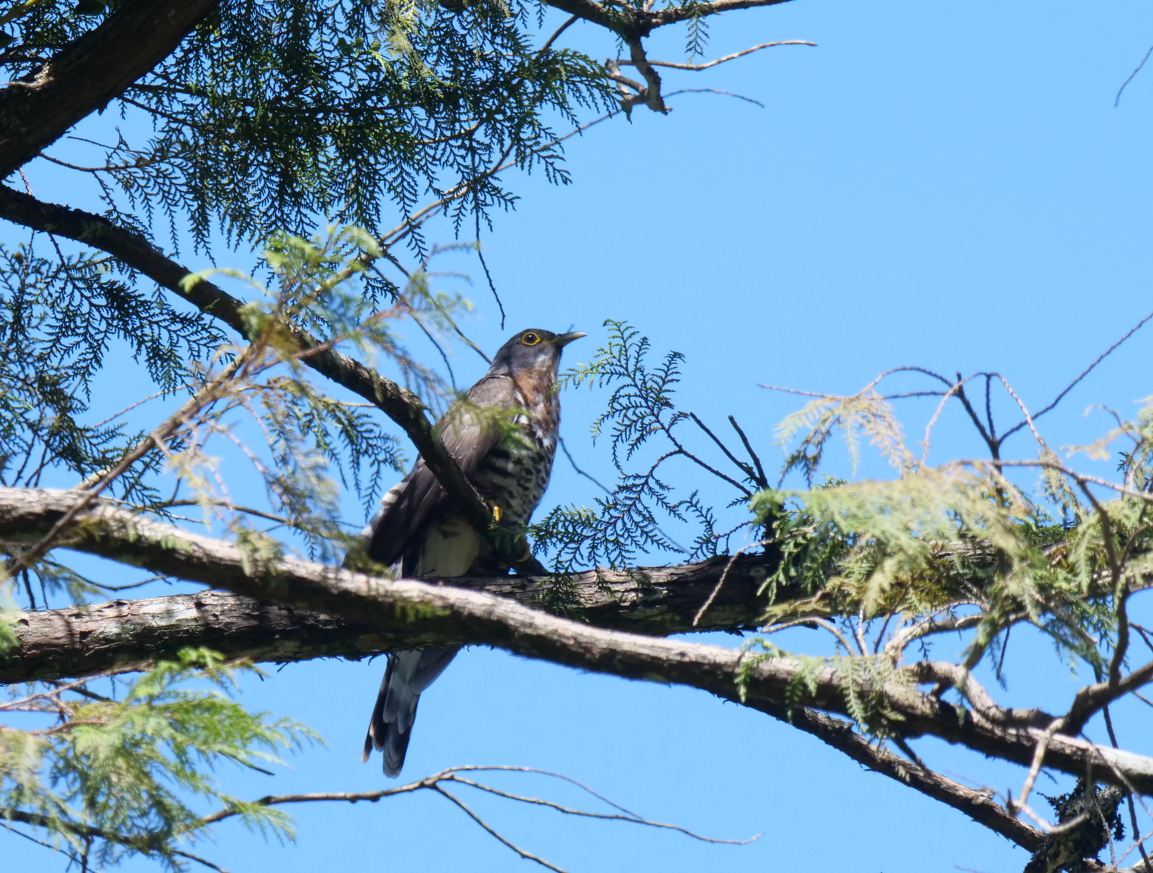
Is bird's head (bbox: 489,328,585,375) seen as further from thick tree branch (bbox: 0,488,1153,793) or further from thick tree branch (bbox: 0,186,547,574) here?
thick tree branch (bbox: 0,488,1153,793)

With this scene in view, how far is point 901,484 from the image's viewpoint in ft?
7.32

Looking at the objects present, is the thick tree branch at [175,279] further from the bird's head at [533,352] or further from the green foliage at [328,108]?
the bird's head at [533,352]

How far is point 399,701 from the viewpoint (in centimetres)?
498

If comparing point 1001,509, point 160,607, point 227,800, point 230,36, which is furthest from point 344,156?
point 1001,509

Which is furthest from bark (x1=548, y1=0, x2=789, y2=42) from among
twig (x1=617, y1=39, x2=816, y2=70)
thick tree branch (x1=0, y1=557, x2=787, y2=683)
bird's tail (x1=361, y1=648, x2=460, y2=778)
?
bird's tail (x1=361, y1=648, x2=460, y2=778)

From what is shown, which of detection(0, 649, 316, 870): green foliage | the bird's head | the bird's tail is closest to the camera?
detection(0, 649, 316, 870): green foliage

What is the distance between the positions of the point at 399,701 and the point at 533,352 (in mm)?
2234

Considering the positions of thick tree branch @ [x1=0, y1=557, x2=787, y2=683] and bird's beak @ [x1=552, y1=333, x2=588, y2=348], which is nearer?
thick tree branch @ [x1=0, y1=557, x2=787, y2=683]

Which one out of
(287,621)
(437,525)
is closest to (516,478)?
(437,525)

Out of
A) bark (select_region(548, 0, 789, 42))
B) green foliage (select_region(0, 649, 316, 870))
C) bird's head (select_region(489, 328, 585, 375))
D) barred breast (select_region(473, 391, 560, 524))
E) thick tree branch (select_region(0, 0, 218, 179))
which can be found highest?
bark (select_region(548, 0, 789, 42))

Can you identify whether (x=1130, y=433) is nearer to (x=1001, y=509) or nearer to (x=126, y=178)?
Answer: (x=1001, y=509)

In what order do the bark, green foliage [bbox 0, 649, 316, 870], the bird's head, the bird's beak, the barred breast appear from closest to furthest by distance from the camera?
green foliage [bbox 0, 649, 316, 870]
the bark
the barred breast
the bird's head
the bird's beak

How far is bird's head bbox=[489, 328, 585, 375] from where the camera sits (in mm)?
6281

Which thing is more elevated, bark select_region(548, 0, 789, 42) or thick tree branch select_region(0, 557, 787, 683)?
bark select_region(548, 0, 789, 42)
